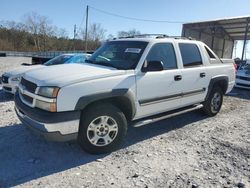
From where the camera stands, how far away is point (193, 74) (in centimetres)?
522

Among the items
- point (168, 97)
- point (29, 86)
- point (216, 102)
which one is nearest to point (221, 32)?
point (216, 102)

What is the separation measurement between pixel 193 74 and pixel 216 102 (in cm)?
163

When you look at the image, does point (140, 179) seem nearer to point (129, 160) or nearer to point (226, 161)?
point (129, 160)

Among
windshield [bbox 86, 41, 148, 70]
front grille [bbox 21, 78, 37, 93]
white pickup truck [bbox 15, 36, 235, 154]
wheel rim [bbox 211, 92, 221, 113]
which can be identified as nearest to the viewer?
white pickup truck [bbox 15, 36, 235, 154]

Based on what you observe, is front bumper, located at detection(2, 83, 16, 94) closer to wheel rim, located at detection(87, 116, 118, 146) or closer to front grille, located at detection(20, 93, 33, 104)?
front grille, located at detection(20, 93, 33, 104)

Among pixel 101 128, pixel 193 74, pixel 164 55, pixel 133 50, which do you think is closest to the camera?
pixel 101 128

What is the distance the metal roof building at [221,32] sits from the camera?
2716 centimetres

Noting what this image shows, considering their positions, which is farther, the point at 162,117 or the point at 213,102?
the point at 213,102

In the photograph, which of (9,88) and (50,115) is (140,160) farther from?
(9,88)

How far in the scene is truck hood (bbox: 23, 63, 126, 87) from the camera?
11.5 ft

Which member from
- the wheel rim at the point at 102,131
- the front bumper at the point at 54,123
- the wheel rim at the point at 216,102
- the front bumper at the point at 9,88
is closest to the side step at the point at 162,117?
the wheel rim at the point at 102,131

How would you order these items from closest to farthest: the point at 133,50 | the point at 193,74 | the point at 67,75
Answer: the point at 67,75
the point at 133,50
the point at 193,74

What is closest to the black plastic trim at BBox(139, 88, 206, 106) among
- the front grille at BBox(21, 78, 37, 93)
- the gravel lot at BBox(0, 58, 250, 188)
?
the gravel lot at BBox(0, 58, 250, 188)

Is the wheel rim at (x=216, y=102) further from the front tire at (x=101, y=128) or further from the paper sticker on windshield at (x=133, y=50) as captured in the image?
the front tire at (x=101, y=128)
